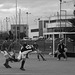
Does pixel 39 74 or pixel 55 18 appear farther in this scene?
pixel 55 18

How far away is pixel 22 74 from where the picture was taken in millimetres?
12719

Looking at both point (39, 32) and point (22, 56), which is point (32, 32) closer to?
point (39, 32)

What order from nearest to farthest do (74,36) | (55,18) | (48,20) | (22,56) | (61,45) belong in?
(22,56) → (61,45) → (74,36) → (55,18) → (48,20)

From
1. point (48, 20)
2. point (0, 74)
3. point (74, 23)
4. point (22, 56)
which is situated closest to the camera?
point (0, 74)

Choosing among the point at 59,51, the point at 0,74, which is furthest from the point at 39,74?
the point at 59,51

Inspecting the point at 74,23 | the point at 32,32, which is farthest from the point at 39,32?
the point at 74,23

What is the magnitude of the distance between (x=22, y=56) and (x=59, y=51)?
7934mm

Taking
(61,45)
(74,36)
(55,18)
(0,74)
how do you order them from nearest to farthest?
(0,74) < (61,45) < (74,36) < (55,18)

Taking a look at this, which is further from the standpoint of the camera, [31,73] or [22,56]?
[22,56]

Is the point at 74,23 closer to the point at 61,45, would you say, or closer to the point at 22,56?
the point at 61,45

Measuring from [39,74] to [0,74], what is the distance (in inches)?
74.0

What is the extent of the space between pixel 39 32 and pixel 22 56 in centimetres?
9749

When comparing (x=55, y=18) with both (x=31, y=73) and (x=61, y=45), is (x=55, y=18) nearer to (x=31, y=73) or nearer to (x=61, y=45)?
(x=61, y=45)

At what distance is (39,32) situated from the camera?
112 metres
